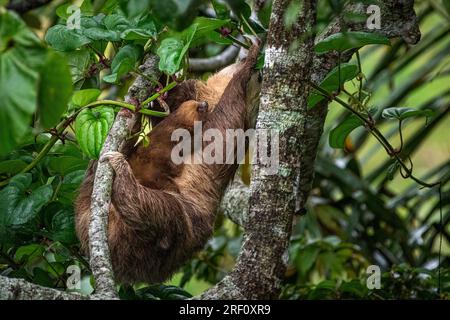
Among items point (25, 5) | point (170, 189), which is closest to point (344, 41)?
point (170, 189)

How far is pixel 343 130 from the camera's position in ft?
11.7

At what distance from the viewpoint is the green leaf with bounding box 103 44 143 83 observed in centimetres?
311

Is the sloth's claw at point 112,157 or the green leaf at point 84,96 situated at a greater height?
the green leaf at point 84,96

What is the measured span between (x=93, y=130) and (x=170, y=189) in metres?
1.00

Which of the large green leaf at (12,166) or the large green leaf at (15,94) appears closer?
the large green leaf at (15,94)

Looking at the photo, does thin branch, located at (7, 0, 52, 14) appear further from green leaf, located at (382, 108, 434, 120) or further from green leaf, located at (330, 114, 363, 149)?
green leaf, located at (382, 108, 434, 120)

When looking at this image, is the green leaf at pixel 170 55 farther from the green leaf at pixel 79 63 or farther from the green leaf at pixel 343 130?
the green leaf at pixel 343 130

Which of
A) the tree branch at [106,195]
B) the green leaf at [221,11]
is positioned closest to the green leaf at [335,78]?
the green leaf at [221,11]

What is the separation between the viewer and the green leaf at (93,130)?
2965mm

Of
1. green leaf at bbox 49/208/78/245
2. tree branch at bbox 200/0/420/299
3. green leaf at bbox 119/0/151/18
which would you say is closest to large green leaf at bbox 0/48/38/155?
green leaf at bbox 119/0/151/18

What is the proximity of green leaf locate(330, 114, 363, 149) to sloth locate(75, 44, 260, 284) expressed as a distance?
428mm

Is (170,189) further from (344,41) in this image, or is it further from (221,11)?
(344,41)

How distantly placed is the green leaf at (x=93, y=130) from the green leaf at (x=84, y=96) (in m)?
0.06
